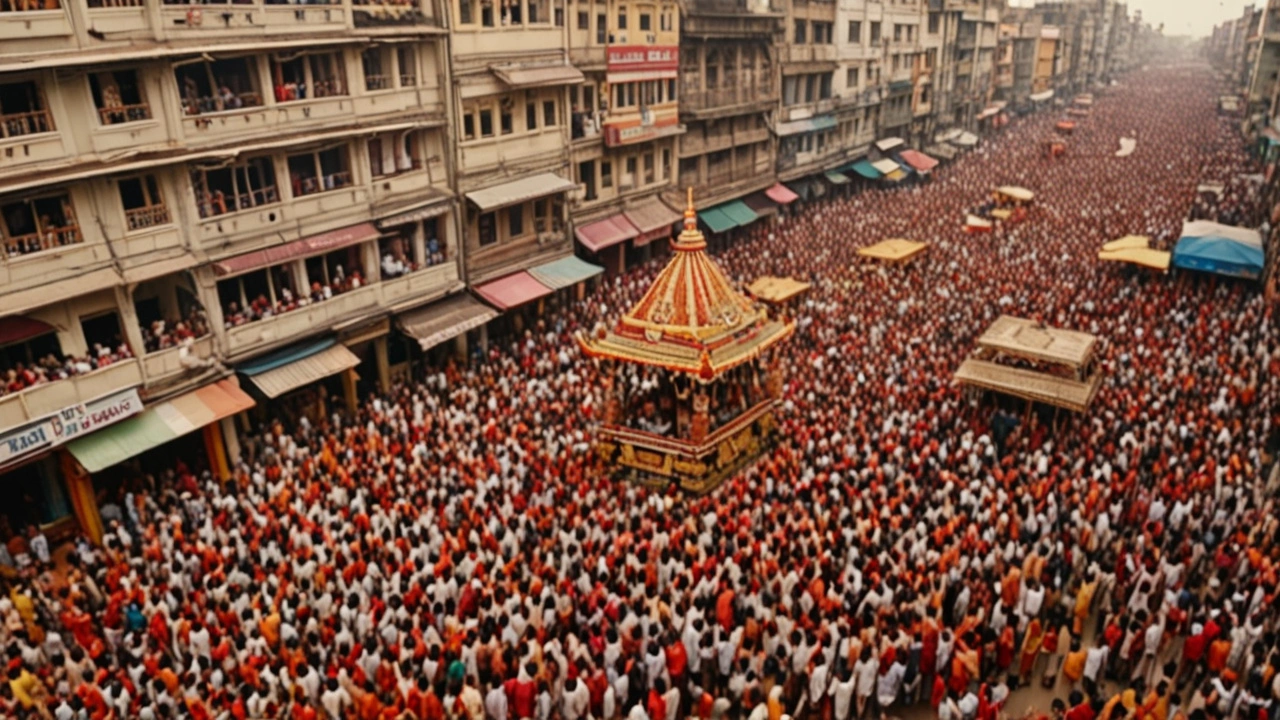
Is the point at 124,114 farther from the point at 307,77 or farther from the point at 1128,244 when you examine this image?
Answer: the point at 1128,244

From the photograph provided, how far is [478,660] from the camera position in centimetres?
1203

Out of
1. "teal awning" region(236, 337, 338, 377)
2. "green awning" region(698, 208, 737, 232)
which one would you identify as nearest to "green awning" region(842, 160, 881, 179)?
"green awning" region(698, 208, 737, 232)

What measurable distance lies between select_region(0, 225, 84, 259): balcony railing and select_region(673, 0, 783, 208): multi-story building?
22.2 meters

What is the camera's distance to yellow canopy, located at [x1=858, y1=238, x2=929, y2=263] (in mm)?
30100

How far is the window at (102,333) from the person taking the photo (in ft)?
54.5

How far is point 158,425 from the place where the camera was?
55.1ft

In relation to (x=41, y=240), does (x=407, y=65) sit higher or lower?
higher

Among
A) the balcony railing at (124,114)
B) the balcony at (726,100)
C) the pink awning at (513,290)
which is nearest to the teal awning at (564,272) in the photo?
the pink awning at (513,290)

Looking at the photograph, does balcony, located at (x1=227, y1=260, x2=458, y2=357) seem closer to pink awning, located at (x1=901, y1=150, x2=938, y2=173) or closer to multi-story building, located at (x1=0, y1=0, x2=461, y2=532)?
multi-story building, located at (x1=0, y1=0, x2=461, y2=532)

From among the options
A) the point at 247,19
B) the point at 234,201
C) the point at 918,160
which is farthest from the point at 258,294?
the point at 918,160

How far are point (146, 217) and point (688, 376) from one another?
35.8 ft

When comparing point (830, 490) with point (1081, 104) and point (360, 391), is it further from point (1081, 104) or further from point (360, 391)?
point (1081, 104)

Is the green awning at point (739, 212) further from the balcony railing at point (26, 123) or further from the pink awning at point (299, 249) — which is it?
the balcony railing at point (26, 123)

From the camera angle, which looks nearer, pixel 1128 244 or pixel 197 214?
pixel 197 214
